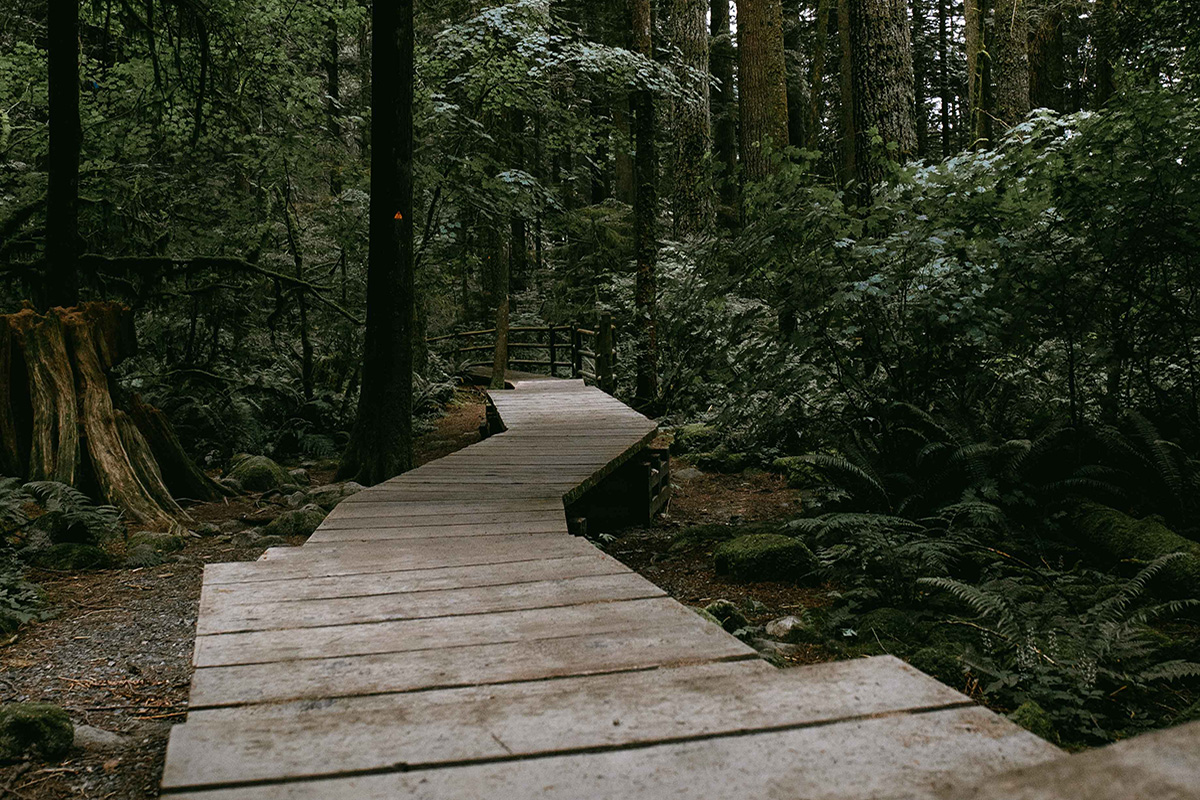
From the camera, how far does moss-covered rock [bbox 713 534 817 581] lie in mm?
5996

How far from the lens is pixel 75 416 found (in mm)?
6949

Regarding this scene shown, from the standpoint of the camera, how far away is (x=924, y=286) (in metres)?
6.09

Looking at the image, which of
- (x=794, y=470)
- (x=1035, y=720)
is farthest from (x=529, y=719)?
(x=794, y=470)

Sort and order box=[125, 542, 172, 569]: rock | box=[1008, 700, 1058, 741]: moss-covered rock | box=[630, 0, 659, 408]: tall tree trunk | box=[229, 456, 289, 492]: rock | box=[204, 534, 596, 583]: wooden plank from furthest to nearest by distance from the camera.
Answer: box=[630, 0, 659, 408]: tall tree trunk < box=[229, 456, 289, 492]: rock < box=[125, 542, 172, 569]: rock < box=[204, 534, 596, 583]: wooden plank < box=[1008, 700, 1058, 741]: moss-covered rock

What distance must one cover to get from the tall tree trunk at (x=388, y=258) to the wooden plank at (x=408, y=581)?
4.72 meters

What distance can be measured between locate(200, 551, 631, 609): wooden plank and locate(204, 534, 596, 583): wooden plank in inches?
3.6

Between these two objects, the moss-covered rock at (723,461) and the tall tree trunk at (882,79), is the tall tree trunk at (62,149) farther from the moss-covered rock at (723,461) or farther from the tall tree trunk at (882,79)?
the tall tree trunk at (882,79)

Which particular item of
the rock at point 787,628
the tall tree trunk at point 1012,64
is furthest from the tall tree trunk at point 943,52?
the rock at point 787,628

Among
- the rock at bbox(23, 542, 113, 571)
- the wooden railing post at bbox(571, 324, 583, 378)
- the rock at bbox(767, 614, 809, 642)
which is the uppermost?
the wooden railing post at bbox(571, 324, 583, 378)

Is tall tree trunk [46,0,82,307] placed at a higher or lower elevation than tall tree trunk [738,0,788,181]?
lower

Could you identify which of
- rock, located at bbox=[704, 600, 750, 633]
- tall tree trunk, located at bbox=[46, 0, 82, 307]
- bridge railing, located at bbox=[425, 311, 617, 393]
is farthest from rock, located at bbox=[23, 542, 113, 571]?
bridge railing, located at bbox=[425, 311, 617, 393]

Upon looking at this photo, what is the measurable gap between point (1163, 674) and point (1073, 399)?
9.49 ft

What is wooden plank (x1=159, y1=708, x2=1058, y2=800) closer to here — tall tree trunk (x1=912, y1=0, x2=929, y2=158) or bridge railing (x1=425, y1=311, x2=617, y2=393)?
bridge railing (x1=425, y1=311, x2=617, y2=393)

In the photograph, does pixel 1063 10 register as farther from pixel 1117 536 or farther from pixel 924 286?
pixel 1117 536
